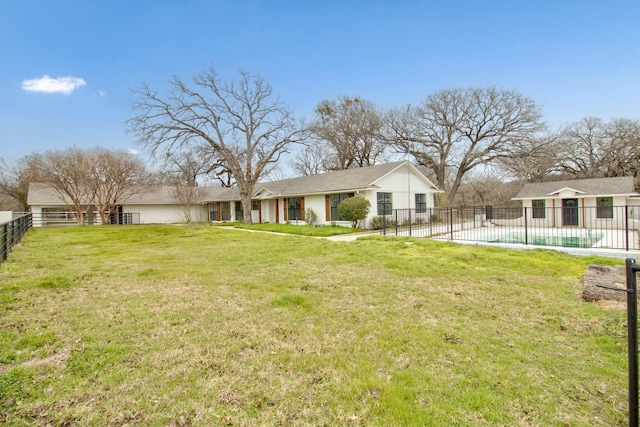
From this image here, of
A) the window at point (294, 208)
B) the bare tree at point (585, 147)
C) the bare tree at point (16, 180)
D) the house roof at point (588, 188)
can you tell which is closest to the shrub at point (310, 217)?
the window at point (294, 208)

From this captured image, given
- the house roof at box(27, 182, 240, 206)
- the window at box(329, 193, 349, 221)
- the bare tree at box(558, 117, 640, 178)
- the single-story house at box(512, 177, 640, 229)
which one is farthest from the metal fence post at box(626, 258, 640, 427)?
the bare tree at box(558, 117, 640, 178)

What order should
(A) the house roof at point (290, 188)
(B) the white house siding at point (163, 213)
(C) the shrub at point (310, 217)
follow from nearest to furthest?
(A) the house roof at point (290, 188) → (C) the shrub at point (310, 217) → (B) the white house siding at point (163, 213)

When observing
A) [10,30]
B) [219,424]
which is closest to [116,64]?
[10,30]

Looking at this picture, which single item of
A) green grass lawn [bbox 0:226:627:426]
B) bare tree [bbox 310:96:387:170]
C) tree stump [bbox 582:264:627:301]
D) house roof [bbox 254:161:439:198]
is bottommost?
green grass lawn [bbox 0:226:627:426]

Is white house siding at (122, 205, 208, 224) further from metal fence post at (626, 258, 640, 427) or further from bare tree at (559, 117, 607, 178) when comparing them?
bare tree at (559, 117, 607, 178)

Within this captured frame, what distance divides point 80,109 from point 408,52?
21448 millimetres

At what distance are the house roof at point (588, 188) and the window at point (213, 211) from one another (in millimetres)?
27964

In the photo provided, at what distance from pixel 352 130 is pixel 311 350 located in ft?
113

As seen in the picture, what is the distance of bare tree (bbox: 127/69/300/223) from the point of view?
80.2 feet

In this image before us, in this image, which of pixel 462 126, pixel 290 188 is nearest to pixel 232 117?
pixel 290 188

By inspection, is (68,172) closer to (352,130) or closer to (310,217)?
(310,217)

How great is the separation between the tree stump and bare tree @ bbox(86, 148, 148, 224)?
3108 centimetres

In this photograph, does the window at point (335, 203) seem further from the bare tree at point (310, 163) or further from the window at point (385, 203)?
the bare tree at point (310, 163)

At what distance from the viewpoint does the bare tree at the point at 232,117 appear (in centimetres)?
2444
